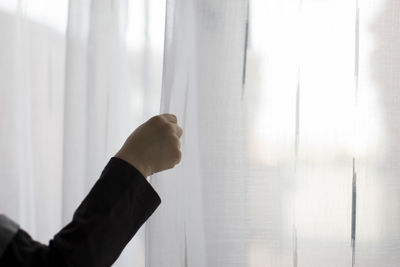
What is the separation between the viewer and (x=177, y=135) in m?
0.56

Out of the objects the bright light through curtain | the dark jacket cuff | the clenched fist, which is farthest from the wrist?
the bright light through curtain

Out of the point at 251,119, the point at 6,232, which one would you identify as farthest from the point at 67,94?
the point at 6,232

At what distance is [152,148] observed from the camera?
0.52m

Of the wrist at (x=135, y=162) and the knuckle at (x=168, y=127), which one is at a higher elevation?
the knuckle at (x=168, y=127)

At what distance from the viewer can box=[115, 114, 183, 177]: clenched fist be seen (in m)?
0.51

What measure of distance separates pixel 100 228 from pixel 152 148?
0.12m

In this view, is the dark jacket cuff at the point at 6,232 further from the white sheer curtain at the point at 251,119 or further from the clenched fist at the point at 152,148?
the white sheer curtain at the point at 251,119

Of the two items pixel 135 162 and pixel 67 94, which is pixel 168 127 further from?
pixel 67 94

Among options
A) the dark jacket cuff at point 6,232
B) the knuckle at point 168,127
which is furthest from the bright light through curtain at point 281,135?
the dark jacket cuff at point 6,232

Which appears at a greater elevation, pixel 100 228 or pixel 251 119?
pixel 251 119

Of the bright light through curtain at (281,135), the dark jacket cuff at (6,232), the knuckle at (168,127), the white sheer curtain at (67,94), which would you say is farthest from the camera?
the white sheer curtain at (67,94)

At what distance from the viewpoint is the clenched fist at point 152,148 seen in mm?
512

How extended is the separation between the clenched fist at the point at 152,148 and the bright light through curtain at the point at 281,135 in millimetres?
247

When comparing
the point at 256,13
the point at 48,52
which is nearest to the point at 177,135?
the point at 256,13
